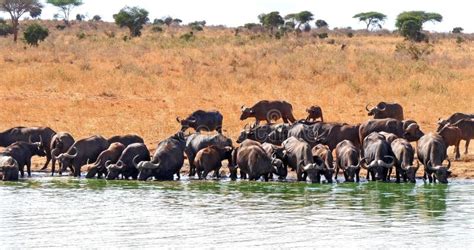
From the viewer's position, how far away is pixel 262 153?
2258cm

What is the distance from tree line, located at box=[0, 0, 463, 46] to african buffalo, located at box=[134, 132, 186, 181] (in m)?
29.2

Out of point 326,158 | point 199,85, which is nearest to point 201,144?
point 326,158

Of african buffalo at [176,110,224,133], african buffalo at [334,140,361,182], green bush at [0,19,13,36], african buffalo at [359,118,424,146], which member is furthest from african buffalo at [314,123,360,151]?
green bush at [0,19,13,36]

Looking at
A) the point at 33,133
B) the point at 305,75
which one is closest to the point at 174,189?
the point at 33,133

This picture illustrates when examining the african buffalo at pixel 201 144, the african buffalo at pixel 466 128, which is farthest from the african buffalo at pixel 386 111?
the african buffalo at pixel 201 144

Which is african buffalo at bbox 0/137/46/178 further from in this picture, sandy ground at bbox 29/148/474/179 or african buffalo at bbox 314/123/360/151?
african buffalo at bbox 314/123/360/151

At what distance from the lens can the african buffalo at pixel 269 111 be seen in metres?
32.0

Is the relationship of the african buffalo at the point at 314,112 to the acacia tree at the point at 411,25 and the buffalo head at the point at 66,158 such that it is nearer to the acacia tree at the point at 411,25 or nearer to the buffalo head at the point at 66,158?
the buffalo head at the point at 66,158

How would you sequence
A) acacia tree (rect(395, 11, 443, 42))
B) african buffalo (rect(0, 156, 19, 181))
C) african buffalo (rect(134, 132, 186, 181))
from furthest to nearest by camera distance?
acacia tree (rect(395, 11, 443, 42))
african buffalo (rect(134, 132, 186, 181))
african buffalo (rect(0, 156, 19, 181))

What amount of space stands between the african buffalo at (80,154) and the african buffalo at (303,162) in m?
4.72

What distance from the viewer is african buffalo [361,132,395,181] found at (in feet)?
73.4

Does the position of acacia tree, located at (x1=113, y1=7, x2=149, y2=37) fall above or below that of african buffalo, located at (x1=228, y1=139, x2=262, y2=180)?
above

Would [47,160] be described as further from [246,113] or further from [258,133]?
[246,113]

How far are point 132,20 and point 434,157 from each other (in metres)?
50.1
